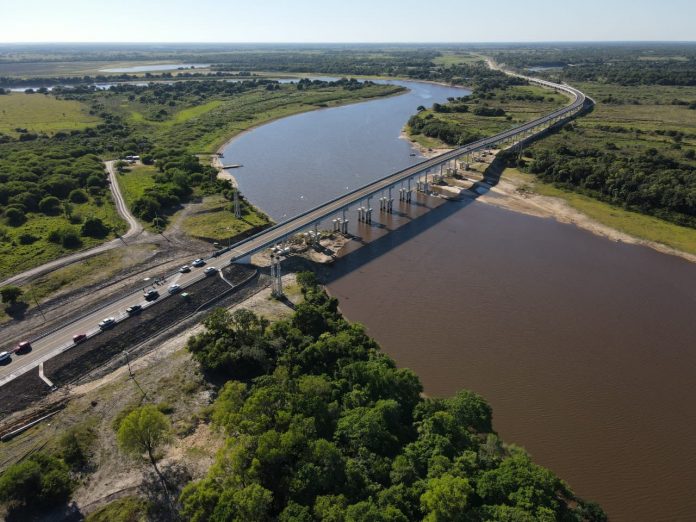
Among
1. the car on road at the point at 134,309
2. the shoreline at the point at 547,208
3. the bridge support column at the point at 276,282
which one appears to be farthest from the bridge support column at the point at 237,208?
the shoreline at the point at 547,208

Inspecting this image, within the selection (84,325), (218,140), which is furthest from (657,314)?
(218,140)

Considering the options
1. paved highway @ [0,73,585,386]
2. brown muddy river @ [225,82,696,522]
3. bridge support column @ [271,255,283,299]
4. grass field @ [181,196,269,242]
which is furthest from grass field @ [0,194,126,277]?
bridge support column @ [271,255,283,299]

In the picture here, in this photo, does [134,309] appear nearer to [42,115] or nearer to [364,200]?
[364,200]

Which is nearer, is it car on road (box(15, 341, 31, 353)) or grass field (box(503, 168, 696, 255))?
car on road (box(15, 341, 31, 353))

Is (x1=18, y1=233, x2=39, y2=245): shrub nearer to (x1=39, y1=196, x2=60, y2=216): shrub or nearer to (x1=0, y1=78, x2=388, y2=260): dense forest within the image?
(x1=0, y1=78, x2=388, y2=260): dense forest

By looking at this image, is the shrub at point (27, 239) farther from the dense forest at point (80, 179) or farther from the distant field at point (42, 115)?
the distant field at point (42, 115)

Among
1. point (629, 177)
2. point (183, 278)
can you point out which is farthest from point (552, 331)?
point (629, 177)
